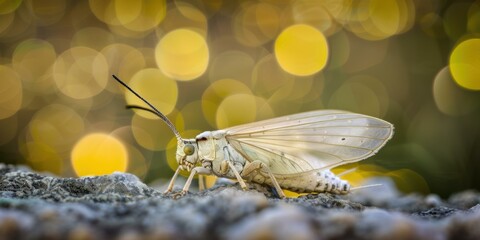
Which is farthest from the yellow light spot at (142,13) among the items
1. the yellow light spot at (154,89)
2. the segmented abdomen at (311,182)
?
the segmented abdomen at (311,182)

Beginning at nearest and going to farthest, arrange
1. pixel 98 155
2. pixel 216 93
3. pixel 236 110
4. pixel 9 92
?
1. pixel 98 155
2. pixel 236 110
3. pixel 216 93
4. pixel 9 92

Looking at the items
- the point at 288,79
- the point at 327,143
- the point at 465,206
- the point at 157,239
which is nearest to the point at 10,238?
the point at 157,239

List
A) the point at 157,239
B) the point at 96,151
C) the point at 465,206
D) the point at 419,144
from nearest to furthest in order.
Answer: the point at 157,239
the point at 465,206
the point at 419,144
the point at 96,151

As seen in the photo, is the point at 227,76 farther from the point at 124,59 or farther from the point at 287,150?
the point at 287,150

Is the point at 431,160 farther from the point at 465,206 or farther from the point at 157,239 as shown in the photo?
the point at 157,239

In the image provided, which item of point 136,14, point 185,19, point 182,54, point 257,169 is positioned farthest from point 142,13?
point 257,169

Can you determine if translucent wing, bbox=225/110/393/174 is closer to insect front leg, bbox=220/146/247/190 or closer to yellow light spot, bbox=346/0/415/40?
insect front leg, bbox=220/146/247/190
